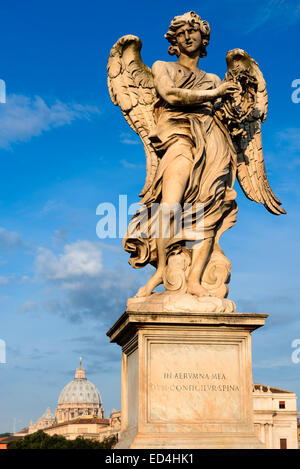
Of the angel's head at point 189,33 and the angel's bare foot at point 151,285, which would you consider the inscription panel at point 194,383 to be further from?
the angel's head at point 189,33

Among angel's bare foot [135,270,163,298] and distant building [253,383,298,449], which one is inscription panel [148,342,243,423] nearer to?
angel's bare foot [135,270,163,298]

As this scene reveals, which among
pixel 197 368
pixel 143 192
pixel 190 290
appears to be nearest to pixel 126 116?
pixel 143 192

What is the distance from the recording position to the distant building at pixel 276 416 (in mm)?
106500

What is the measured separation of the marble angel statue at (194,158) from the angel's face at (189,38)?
0.02 m

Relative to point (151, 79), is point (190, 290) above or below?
below

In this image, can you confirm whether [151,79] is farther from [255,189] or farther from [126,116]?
[255,189]

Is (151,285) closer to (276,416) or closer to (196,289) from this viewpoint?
(196,289)

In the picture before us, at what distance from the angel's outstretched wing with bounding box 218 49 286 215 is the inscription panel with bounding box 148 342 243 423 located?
133 inches

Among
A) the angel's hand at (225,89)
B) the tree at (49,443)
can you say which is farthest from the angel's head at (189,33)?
the tree at (49,443)

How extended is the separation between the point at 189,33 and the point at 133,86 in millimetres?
1561

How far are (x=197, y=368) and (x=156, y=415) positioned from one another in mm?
914

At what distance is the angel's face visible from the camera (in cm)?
1204

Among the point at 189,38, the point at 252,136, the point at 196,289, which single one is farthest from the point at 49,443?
the point at 189,38

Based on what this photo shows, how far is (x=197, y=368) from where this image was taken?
10.3 meters
